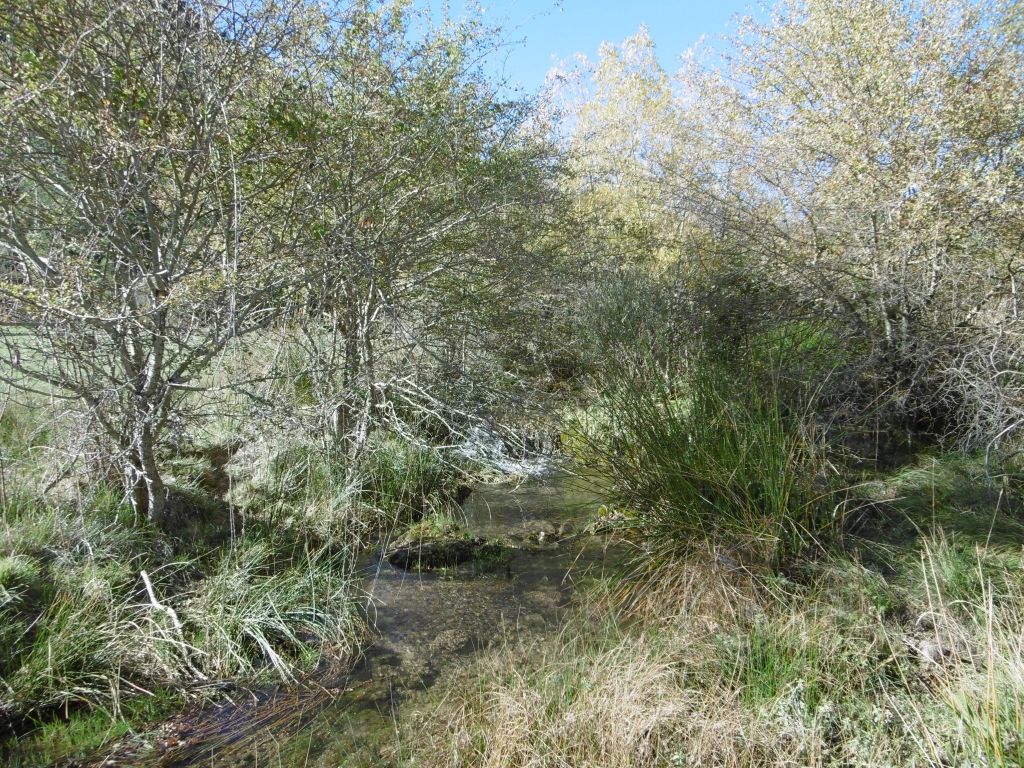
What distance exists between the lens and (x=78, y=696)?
11.7 ft

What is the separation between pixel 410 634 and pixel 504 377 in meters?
3.30

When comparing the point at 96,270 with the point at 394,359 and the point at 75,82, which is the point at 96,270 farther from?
the point at 394,359

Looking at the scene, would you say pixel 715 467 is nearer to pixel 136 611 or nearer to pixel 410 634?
pixel 410 634

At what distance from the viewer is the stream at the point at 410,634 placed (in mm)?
3396

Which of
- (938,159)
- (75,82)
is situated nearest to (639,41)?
(938,159)

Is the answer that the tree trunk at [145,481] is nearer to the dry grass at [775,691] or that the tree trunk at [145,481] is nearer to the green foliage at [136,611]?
the green foliage at [136,611]

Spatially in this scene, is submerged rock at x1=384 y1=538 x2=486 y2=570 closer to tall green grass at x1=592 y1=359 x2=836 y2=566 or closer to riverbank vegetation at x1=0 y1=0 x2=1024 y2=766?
riverbank vegetation at x1=0 y1=0 x2=1024 y2=766

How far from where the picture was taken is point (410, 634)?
4570 mm

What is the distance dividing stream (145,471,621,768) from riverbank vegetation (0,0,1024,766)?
25cm

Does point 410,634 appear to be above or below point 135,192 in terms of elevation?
below

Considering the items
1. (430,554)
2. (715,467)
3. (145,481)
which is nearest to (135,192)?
(145,481)

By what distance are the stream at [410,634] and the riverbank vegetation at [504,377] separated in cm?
25

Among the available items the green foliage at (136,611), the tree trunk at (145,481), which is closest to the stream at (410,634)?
the green foliage at (136,611)

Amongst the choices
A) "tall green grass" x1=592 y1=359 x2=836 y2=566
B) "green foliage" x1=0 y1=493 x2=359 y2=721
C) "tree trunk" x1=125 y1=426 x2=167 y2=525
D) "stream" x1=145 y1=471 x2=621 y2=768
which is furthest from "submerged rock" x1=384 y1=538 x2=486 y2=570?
"tree trunk" x1=125 y1=426 x2=167 y2=525
